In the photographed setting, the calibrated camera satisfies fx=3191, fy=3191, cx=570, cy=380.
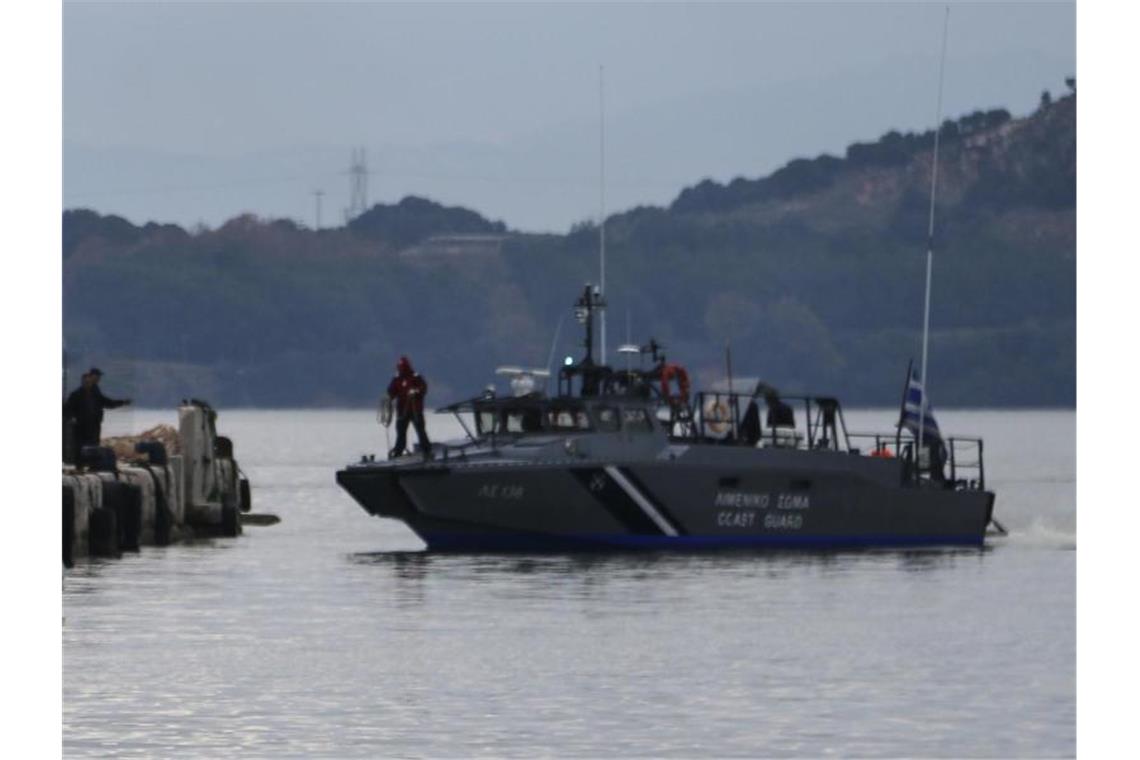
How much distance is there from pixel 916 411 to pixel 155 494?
11796 millimetres

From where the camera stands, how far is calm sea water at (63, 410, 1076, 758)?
24422 millimetres

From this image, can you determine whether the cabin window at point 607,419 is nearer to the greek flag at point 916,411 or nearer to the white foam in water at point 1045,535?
the greek flag at point 916,411

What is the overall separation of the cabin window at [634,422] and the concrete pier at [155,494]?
696cm

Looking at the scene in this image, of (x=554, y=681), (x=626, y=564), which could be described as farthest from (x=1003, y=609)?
(x=554, y=681)

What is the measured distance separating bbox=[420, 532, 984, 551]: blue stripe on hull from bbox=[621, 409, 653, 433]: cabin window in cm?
152

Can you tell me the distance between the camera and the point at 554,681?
28188 millimetres

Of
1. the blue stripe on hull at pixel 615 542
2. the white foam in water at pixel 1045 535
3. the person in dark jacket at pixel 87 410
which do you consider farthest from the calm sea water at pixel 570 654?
the white foam in water at pixel 1045 535

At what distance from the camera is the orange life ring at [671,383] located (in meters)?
46.1

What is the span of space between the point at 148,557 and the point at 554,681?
56.0 feet

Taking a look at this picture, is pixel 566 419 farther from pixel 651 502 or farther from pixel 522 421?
pixel 651 502

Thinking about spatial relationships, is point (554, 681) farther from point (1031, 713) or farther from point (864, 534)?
point (864, 534)

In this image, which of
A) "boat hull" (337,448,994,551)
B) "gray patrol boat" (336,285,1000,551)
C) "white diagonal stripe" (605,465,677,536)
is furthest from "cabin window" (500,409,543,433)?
"white diagonal stripe" (605,465,677,536)
